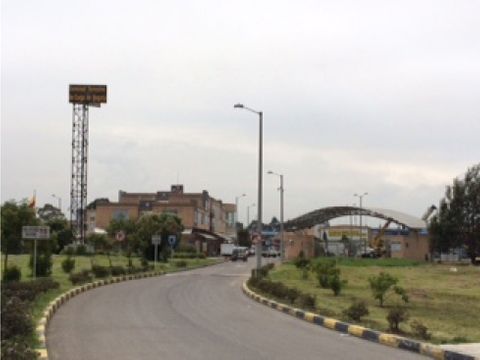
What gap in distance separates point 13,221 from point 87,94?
6331 cm

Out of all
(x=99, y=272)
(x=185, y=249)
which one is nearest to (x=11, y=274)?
(x=99, y=272)

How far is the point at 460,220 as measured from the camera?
85.2 metres

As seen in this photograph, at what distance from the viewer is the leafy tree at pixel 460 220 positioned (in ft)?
278

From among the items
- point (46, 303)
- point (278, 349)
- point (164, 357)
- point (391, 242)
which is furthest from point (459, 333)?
point (391, 242)

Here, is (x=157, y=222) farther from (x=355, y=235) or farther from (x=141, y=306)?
(x=355, y=235)

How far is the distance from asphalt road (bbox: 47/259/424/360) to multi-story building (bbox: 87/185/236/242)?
7200 cm

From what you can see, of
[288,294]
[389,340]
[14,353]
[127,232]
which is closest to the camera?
[14,353]

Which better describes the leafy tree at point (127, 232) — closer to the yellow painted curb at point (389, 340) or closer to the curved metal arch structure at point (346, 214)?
A: the curved metal arch structure at point (346, 214)

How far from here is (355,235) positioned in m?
124

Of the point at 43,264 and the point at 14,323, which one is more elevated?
the point at 43,264

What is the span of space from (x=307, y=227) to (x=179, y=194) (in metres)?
22.6

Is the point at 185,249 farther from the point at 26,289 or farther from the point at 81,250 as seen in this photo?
the point at 26,289

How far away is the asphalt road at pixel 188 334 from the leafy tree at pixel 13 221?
7647mm

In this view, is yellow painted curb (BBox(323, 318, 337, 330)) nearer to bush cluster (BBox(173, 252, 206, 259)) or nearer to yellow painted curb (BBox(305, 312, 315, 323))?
yellow painted curb (BBox(305, 312, 315, 323))
